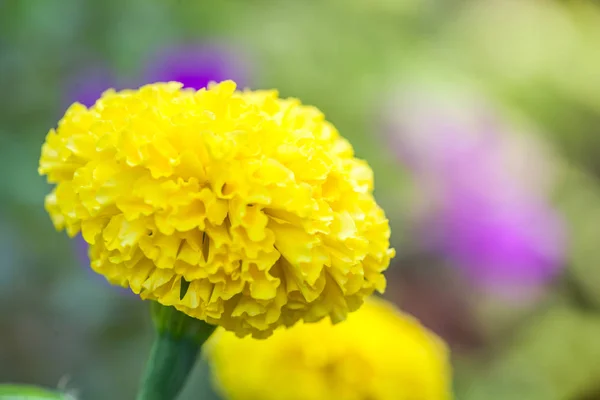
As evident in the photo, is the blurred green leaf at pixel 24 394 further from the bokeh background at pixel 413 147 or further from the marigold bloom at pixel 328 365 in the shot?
the bokeh background at pixel 413 147

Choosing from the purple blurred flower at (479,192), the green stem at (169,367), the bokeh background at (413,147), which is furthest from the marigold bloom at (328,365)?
the purple blurred flower at (479,192)

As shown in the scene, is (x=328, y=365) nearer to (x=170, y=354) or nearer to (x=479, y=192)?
(x=170, y=354)

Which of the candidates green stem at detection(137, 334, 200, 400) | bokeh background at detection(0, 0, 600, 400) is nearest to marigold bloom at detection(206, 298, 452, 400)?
green stem at detection(137, 334, 200, 400)

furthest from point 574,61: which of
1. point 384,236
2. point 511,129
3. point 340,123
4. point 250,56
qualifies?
point 384,236

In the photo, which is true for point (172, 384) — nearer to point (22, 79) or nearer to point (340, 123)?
point (22, 79)

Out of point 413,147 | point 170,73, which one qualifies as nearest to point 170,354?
point 170,73
